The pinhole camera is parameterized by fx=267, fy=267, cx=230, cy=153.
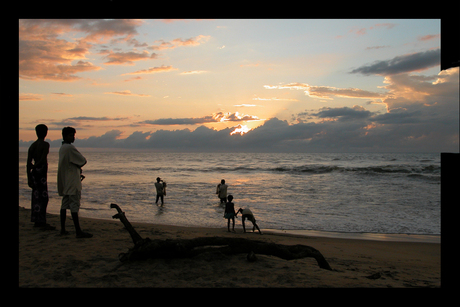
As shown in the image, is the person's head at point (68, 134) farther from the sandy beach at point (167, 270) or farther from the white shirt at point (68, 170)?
the sandy beach at point (167, 270)

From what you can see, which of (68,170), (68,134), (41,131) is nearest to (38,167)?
(41,131)

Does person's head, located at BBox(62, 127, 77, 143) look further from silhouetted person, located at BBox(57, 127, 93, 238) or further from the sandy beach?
the sandy beach

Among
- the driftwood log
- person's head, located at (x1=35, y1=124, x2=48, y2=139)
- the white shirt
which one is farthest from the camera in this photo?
person's head, located at (x1=35, y1=124, x2=48, y2=139)

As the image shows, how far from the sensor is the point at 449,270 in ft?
5.78

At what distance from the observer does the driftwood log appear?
11.8 ft

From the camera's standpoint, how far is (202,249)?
150 inches

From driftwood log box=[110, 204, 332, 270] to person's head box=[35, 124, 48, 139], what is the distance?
116 inches

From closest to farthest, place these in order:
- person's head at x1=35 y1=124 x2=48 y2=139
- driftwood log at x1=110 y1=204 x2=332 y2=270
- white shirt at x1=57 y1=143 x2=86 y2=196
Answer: driftwood log at x1=110 y1=204 x2=332 y2=270 → white shirt at x1=57 y1=143 x2=86 y2=196 → person's head at x1=35 y1=124 x2=48 y2=139

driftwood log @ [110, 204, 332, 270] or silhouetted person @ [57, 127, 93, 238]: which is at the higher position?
silhouetted person @ [57, 127, 93, 238]

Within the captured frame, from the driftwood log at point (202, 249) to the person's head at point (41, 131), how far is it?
9.63 feet

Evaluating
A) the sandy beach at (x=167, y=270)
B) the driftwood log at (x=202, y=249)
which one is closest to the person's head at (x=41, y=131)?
the sandy beach at (x=167, y=270)

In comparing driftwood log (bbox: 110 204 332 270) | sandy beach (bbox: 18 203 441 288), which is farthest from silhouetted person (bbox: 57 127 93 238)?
driftwood log (bbox: 110 204 332 270)

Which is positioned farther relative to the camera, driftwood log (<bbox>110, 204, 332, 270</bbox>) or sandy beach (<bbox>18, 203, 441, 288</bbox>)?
driftwood log (<bbox>110, 204, 332, 270</bbox>)

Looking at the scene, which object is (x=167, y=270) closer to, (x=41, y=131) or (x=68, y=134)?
(x=68, y=134)
